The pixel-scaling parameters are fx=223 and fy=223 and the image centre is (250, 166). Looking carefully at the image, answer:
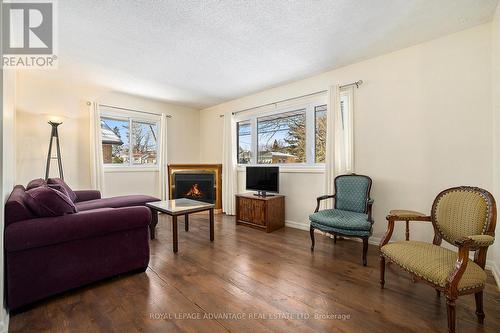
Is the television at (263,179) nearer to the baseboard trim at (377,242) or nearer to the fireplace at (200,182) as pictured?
Result: the baseboard trim at (377,242)

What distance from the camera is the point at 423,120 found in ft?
8.77

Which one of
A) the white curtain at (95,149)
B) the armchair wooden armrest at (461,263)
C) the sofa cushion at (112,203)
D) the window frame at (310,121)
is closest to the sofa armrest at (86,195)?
the sofa cushion at (112,203)

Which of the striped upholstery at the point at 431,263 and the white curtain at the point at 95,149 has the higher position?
the white curtain at the point at 95,149

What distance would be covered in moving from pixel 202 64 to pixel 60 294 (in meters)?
3.02

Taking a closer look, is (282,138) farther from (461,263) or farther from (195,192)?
(461,263)

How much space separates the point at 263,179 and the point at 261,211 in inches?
23.1

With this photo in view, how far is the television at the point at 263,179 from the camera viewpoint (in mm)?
3871

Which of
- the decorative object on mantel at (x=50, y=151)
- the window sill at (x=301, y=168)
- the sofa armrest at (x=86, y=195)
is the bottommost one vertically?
the sofa armrest at (x=86, y=195)

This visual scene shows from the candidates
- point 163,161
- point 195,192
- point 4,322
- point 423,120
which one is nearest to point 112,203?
point 163,161

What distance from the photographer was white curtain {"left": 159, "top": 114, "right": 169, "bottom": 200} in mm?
4945

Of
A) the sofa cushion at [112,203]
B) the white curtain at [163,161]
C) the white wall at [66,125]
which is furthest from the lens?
the white curtain at [163,161]

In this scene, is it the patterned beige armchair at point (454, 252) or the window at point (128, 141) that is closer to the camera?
the patterned beige armchair at point (454, 252)

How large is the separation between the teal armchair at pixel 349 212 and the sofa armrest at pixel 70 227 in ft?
6.66

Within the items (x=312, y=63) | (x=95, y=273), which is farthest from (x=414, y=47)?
(x=95, y=273)
